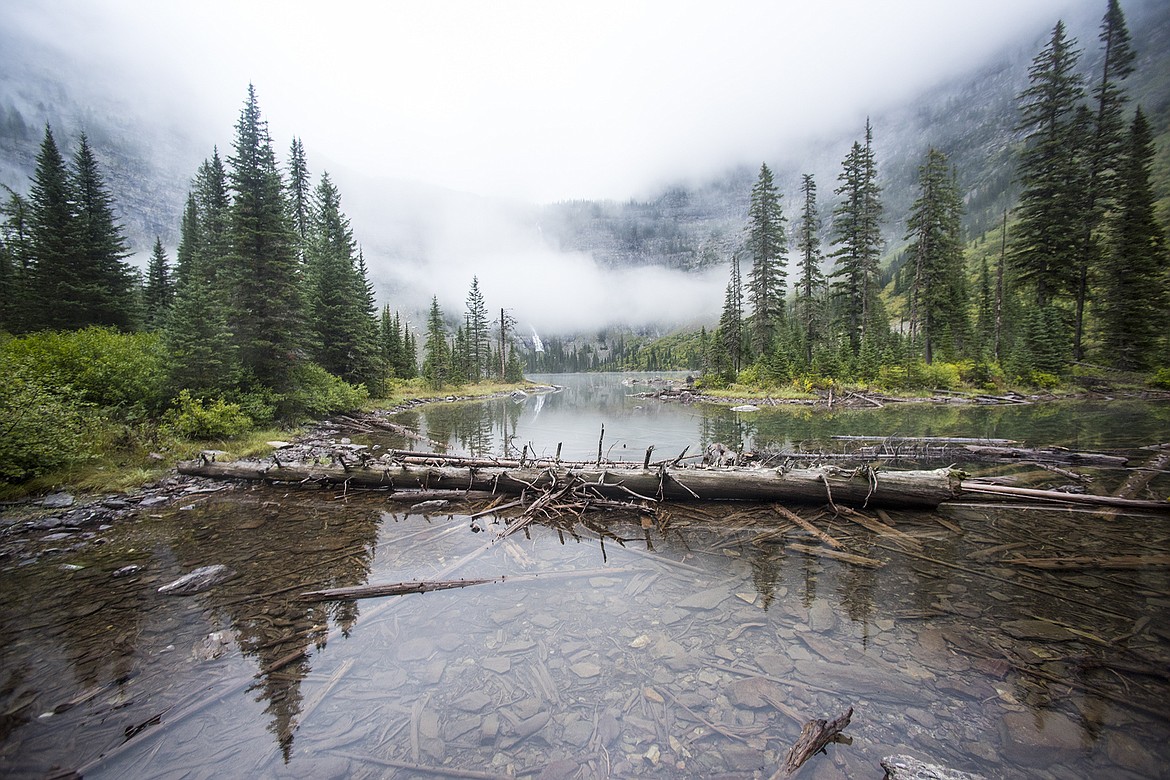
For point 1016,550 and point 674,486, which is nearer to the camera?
point 1016,550

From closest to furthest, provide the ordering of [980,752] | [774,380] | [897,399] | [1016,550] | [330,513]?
[980,752], [1016,550], [330,513], [897,399], [774,380]

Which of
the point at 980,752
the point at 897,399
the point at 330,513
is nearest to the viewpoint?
the point at 980,752

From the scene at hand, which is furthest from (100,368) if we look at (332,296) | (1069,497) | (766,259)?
(766,259)

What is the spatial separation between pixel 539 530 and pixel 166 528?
8370mm

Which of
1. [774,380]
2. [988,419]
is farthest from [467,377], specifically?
[988,419]

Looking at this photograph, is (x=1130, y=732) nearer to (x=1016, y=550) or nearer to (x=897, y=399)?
(x=1016, y=550)

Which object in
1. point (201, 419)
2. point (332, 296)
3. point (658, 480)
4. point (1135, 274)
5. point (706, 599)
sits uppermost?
point (332, 296)

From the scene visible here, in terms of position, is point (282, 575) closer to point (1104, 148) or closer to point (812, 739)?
point (812, 739)

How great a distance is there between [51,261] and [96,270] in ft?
6.21

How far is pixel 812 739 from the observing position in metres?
3.63

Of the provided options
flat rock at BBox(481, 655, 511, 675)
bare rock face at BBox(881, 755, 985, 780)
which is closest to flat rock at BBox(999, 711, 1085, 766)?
bare rock face at BBox(881, 755, 985, 780)

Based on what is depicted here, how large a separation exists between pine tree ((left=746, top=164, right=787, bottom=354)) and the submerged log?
4442 centimetres

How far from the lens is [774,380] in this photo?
138 feet

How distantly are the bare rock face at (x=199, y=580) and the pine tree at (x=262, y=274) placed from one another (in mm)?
15991
